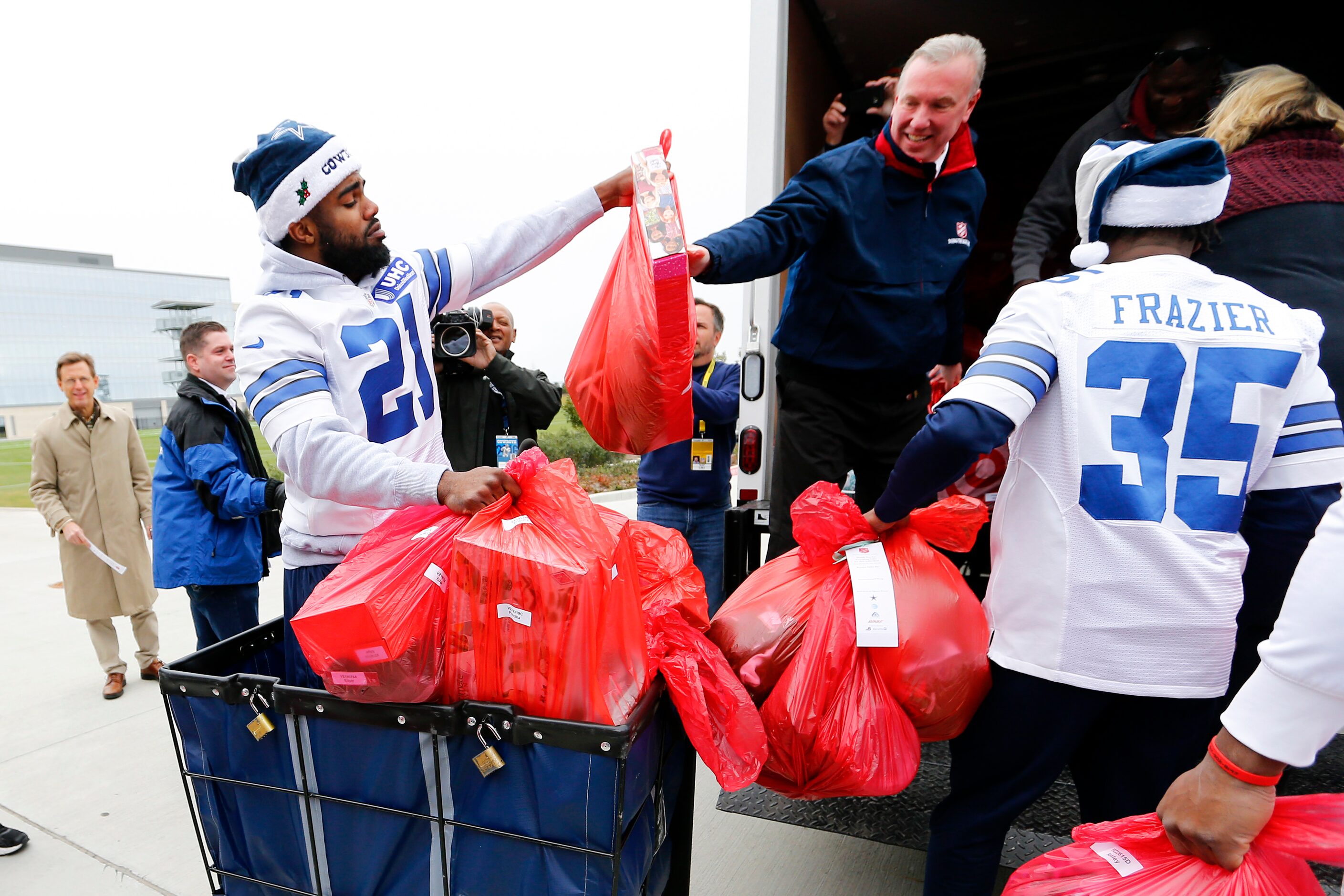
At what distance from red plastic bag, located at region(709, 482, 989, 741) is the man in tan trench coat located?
3.55 metres

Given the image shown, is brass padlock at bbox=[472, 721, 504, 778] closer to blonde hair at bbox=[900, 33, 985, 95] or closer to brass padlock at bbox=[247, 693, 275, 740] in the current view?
brass padlock at bbox=[247, 693, 275, 740]

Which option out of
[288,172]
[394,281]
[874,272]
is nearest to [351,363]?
[394,281]

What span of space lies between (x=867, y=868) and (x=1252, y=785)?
4.61 feet

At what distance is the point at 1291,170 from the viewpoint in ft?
4.98

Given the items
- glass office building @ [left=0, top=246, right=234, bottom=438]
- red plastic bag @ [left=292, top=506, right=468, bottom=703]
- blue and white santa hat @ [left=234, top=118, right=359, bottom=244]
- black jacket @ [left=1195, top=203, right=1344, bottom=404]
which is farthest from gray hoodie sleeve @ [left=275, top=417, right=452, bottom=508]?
glass office building @ [left=0, top=246, right=234, bottom=438]

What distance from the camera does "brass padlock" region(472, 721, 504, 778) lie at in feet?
3.26

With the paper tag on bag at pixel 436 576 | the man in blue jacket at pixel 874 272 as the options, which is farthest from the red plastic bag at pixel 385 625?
the man in blue jacket at pixel 874 272

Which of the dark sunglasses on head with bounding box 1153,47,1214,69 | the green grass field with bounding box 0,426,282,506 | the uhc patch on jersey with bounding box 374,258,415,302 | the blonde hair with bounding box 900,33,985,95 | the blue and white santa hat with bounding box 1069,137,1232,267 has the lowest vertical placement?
the green grass field with bounding box 0,426,282,506

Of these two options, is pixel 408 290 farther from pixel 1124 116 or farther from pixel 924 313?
pixel 1124 116

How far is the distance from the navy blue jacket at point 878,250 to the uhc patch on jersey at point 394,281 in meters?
0.90

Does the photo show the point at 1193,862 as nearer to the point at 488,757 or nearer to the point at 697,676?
the point at 697,676

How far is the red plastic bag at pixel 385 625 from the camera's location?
1.00 metres

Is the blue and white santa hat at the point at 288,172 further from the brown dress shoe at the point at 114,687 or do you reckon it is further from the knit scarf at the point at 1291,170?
the brown dress shoe at the point at 114,687

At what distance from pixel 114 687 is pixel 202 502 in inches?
56.4
